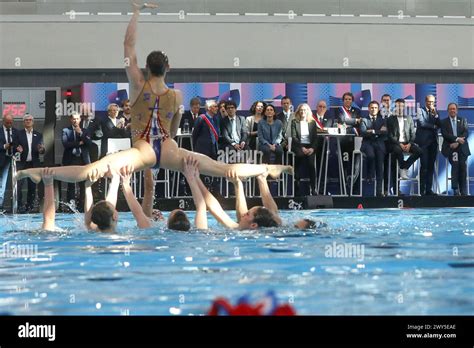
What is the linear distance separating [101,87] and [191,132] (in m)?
3.05

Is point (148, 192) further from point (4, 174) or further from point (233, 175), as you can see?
point (4, 174)

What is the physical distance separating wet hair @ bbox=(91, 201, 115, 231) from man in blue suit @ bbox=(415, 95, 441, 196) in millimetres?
8562

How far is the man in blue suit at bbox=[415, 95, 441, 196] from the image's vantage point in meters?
16.3

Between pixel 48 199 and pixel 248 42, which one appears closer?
pixel 48 199

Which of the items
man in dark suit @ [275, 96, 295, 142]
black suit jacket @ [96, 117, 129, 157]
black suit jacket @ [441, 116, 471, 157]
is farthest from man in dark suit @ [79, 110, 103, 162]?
black suit jacket @ [441, 116, 471, 157]

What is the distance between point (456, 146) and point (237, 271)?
10.4 metres

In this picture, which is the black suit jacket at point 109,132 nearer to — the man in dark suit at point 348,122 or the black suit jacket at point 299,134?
the black suit jacket at point 299,134

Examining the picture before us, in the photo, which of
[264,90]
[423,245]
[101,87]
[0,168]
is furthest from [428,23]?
[423,245]

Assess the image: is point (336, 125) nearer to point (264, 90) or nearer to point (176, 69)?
point (264, 90)

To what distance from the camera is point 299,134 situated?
15.7m

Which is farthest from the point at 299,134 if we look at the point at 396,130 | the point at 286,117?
the point at 396,130

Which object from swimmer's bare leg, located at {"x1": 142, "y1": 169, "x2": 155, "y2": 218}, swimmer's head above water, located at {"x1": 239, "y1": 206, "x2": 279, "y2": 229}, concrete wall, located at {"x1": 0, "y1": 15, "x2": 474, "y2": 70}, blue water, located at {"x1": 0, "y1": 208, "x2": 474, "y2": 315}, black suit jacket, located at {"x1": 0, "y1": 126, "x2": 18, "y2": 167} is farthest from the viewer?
concrete wall, located at {"x1": 0, "y1": 15, "x2": 474, "y2": 70}

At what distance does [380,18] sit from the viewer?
19.1 meters

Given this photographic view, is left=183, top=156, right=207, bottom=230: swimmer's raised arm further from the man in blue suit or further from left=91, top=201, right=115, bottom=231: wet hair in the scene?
the man in blue suit
